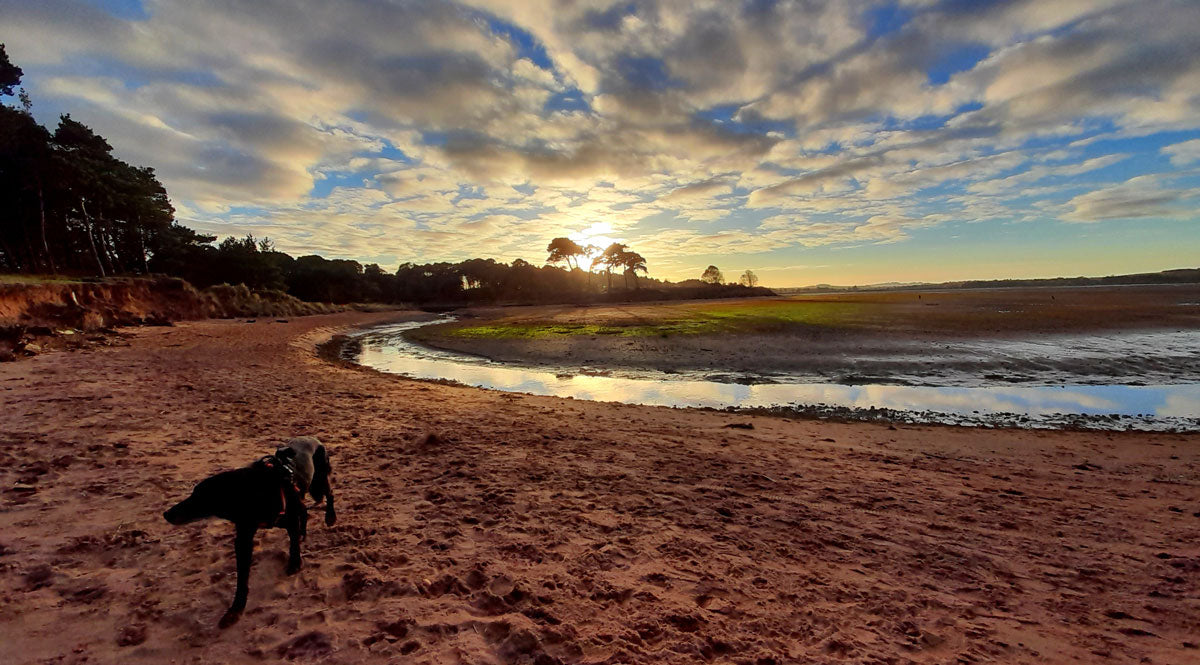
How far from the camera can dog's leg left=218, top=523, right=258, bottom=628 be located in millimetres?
3439

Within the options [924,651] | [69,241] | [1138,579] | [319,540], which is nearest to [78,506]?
[319,540]

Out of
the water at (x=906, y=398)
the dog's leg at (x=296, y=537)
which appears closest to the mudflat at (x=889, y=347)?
the water at (x=906, y=398)

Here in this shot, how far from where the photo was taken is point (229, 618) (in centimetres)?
336

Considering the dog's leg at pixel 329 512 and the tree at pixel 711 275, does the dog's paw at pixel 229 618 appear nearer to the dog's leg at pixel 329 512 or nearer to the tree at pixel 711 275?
the dog's leg at pixel 329 512

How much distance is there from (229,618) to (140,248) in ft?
224

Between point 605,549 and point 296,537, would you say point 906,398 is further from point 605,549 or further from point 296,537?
point 296,537

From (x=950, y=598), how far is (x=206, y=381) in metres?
16.9

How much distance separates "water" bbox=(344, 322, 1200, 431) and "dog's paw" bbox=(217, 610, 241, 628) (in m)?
10.5

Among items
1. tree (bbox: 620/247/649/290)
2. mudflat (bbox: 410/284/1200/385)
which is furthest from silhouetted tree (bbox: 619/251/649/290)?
mudflat (bbox: 410/284/1200/385)

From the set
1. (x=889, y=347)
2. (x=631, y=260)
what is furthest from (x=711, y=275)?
(x=889, y=347)

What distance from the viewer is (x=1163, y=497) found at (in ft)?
20.6

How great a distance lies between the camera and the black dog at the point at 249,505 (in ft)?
11.4

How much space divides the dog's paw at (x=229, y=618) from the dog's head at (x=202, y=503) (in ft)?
2.48

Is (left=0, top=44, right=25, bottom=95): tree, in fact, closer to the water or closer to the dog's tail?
the water
